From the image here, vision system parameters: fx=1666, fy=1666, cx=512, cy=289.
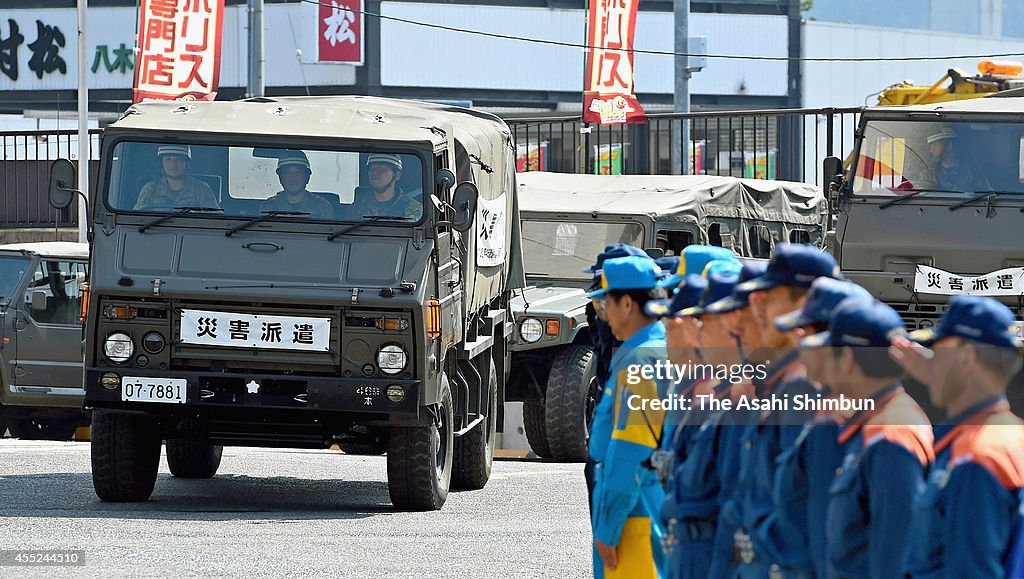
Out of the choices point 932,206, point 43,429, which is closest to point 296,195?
point 932,206

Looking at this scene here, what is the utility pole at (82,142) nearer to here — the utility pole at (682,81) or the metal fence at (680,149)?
the metal fence at (680,149)

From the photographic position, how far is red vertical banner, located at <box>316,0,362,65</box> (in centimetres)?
3147

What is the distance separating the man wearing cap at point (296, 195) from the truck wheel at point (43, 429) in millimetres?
6635

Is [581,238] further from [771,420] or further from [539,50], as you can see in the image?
[539,50]

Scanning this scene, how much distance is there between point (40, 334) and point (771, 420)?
12559 mm

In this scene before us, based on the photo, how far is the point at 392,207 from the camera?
11.0 meters

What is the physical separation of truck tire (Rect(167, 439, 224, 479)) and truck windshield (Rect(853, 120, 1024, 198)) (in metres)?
5.82

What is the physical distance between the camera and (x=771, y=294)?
15.3ft

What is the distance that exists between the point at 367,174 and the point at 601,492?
5.79m

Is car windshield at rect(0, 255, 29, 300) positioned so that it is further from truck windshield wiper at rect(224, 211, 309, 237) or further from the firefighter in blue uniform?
the firefighter in blue uniform

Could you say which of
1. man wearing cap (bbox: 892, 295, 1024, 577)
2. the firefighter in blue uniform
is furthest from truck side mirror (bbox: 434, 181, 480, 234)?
man wearing cap (bbox: 892, 295, 1024, 577)

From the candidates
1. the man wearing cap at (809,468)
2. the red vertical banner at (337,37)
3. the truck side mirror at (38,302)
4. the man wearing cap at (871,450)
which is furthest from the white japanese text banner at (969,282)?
the red vertical banner at (337,37)

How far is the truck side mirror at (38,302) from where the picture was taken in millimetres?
16047

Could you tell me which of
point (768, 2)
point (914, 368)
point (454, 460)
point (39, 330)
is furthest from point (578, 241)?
point (768, 2)
